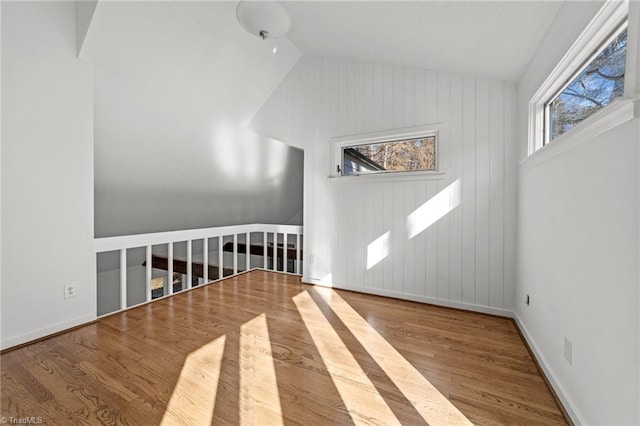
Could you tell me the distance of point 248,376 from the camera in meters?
1.67

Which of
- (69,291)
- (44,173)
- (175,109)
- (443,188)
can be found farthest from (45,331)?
(443,188)

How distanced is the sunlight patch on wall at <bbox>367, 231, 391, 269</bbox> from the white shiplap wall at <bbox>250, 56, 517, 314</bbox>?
0.16 ft

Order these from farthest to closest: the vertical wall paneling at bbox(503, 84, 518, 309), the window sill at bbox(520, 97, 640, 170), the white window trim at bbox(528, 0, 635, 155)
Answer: the vertical wall paneling at bbox(503, 84, 518, 309) < the white window trim at bbox(528, 0, 635, 155) < the window sill at bbox(520, 97, 640, 170)

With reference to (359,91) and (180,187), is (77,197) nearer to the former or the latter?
(180,187)

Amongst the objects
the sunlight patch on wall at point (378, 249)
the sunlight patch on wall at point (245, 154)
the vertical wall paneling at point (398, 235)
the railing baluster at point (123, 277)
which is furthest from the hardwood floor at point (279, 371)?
the sunlight patch on wall at point (245, 154)

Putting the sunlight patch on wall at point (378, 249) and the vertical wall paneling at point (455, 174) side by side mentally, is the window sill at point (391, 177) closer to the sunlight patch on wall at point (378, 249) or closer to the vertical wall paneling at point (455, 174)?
the vertical wall paneling at point (455, 174)

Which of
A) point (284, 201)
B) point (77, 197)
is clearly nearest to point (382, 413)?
point (77, 197)

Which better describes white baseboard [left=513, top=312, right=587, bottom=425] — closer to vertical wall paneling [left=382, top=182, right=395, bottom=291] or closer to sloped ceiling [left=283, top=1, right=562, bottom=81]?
vertical wall paneling [left=382, top=182, right=395, bottom=291]

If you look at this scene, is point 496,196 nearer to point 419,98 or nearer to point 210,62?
point 419,98

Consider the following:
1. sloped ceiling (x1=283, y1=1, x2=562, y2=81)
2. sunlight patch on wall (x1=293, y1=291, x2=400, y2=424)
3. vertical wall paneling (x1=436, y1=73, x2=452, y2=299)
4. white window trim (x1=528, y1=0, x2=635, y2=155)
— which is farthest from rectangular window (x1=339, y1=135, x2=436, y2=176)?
sunlight patch on wall (x1=293, y1=291, x2=400, y2=424)

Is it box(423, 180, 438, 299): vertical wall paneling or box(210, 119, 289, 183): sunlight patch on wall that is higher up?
box(210, 119, 289, 183): sunlight patch on wall

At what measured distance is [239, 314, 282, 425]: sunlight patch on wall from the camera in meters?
1.38

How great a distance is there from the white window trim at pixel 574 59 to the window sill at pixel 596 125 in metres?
0.02

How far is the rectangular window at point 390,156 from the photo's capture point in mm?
2949
